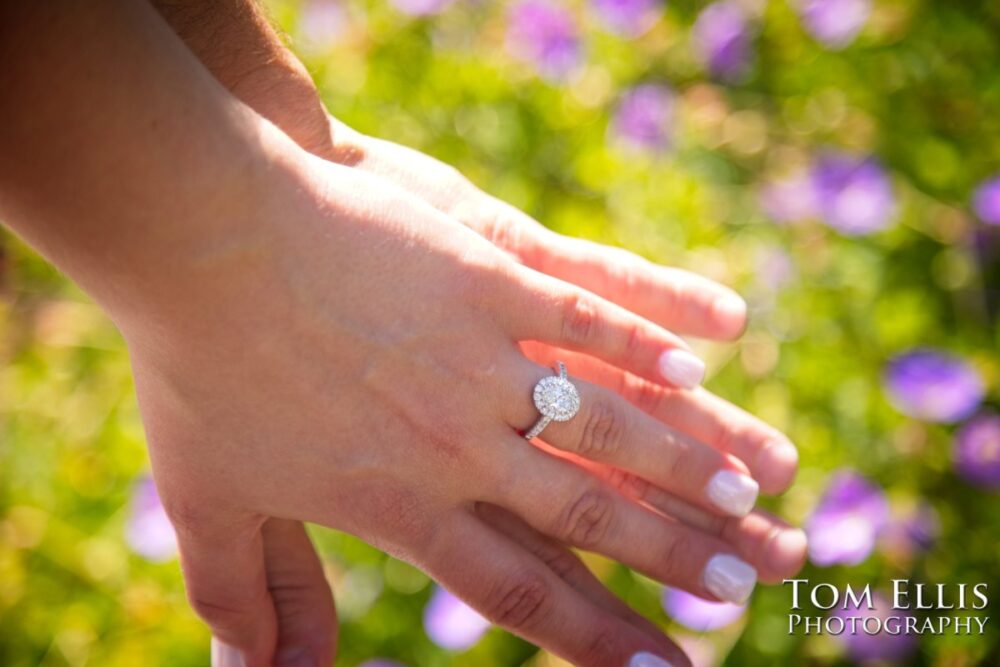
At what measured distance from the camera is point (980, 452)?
148cm

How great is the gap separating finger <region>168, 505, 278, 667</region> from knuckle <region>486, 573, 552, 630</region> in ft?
0.91

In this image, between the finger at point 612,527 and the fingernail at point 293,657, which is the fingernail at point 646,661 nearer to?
the finger at point 612,527

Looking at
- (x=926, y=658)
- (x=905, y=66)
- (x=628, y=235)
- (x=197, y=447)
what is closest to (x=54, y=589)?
(x=197, y=447)

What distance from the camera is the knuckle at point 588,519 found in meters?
1.06

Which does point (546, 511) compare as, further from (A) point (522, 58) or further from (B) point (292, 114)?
(A) point (522, 58)

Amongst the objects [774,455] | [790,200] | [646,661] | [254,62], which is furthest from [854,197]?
[254,62]

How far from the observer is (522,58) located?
2.01 m

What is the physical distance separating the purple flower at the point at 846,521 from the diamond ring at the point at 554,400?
2.11ft

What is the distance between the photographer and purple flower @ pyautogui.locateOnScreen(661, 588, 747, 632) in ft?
4.58

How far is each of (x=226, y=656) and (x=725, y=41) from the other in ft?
5.50

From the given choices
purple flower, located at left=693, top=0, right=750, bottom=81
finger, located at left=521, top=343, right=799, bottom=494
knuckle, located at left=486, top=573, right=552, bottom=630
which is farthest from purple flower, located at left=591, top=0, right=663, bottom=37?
knuckle, located at left=486, top=573, right=552, bottom=630

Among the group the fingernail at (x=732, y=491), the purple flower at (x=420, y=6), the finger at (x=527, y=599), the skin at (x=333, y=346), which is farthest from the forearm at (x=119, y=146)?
the purple flower at (x=420, y=6)

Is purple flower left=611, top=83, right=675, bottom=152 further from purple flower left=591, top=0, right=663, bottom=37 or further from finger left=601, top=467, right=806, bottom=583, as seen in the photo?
finger left=601, top=467, right=806, bottom=583

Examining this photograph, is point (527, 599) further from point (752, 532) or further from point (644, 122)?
point (644, 122)
